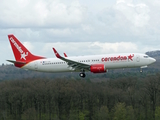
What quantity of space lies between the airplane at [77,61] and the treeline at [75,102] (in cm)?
3094

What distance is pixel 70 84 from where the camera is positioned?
12812cm

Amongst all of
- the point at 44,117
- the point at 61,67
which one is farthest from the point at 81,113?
the point at 61,67

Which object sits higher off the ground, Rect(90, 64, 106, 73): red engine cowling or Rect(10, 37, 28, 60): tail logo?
Rect(10, 37, 28, 60): tail logo

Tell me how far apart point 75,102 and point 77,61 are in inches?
1779

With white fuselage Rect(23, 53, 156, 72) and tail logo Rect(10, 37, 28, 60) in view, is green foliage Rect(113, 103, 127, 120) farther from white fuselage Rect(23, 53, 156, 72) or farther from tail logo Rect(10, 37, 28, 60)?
tail logo Rect(10, 37, 28, 60)


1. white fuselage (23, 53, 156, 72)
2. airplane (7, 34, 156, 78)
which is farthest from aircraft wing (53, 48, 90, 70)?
white fuselage (23, 53, 156, 72)

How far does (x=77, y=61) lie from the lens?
264 feet

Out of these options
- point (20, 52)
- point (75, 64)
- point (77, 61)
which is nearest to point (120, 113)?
point (77, 61)

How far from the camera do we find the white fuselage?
77.2 meters

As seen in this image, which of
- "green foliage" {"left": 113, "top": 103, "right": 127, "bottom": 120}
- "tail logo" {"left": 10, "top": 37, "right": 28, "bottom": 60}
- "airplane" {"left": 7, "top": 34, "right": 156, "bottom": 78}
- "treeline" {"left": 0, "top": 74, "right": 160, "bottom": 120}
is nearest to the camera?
"airplane" {"left": 7, "top": 34, "right": 156, "bottom": 78}

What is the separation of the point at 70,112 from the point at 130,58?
46304 millimetres

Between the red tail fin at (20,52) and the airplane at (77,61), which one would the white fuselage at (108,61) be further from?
the red tail fin at (20,52)

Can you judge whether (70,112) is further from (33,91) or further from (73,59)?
(73,59)

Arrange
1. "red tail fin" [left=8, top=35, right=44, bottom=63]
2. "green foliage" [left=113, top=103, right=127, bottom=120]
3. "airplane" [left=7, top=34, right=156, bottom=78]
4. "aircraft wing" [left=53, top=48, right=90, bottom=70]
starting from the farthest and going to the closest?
"green foliage" [left=113, top=103, right=127, bottom=120] → "red tail fin" [left=8, top=35, right=44, bottom=63] → "aircraft wing" [left=53, top=48, right=90, bottom=70] → "airplane" [left=7, top=34, right=156, bottom=78]
